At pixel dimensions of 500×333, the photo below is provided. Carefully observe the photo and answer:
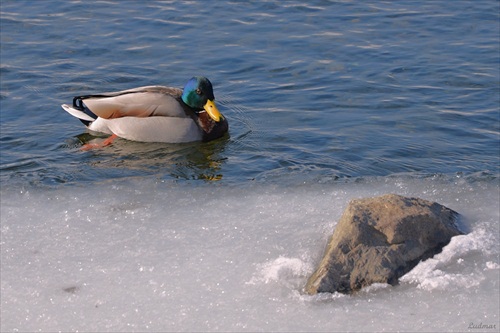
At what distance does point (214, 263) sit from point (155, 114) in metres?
3.38

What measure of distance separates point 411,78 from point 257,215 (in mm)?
3920

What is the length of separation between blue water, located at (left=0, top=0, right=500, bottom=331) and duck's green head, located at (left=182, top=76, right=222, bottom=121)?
31 cm

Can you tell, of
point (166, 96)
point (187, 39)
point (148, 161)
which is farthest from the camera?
point (187, 39)

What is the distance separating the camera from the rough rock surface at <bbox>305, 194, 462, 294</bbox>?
5504mm

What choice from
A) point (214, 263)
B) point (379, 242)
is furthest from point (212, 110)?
point (379, 242)

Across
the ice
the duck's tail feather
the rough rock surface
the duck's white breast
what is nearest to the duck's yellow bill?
the duck's white breast

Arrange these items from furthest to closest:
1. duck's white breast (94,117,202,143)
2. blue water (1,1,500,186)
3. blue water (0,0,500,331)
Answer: duck's white breast (94,117,202,143) < blue water (1,1,500,186) < blue water (0,0,500,331)

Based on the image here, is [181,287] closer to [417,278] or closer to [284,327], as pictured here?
[284,327]

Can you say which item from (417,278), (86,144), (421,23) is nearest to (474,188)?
(417,278)

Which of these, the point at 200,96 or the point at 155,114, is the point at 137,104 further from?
the point at 200,96

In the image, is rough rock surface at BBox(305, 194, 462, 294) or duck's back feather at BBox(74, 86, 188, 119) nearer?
rough rock surface at BBox(305, 194, 462, 294)

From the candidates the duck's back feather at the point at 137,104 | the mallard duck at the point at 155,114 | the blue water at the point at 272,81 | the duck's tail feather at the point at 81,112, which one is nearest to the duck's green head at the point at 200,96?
the mallard duck at the point at 155,114

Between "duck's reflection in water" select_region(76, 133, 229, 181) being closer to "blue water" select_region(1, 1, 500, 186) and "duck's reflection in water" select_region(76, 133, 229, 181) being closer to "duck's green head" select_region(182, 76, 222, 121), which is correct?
"blue water" select_region(1, 1, 500, 186)

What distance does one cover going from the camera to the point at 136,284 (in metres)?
5.63
